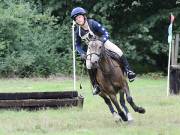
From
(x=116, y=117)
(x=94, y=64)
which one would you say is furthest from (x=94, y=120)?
(x=94, y=64)

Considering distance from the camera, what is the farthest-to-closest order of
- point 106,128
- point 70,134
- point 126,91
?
point 126,91 < point 106,128 < point 70,134

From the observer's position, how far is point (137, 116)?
13.0 metres

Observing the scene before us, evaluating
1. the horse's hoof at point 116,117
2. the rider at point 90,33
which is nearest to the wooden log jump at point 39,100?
the horse's hoof at point 116,117

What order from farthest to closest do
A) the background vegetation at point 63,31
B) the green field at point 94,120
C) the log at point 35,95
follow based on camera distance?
the background vegetation at point 63,31 → the log at point 35,95 → the green field at point 94,120

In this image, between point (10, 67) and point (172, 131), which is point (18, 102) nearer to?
point (172, 131)

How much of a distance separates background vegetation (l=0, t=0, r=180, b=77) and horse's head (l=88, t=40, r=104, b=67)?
1515cm

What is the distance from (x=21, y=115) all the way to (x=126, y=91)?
2915mm

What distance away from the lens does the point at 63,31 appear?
2906cm

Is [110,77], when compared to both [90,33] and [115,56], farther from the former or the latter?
[90,33]

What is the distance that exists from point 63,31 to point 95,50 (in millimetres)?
17915

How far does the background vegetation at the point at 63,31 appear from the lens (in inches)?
1061

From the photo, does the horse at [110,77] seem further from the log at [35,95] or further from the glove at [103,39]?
the log at [35,95]

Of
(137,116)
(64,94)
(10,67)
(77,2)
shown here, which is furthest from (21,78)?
(137,116)

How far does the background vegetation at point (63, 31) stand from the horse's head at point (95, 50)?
49.7ft
